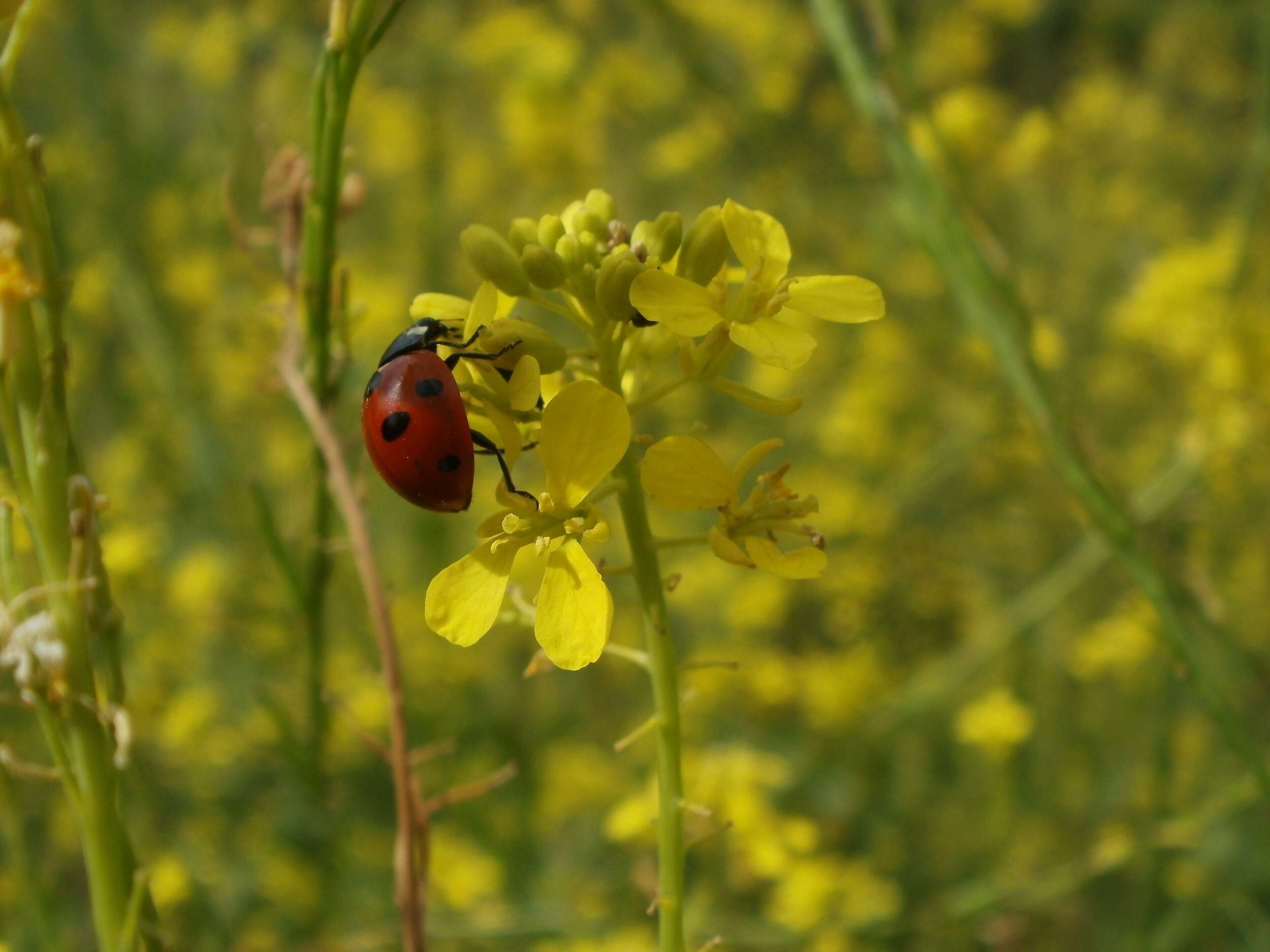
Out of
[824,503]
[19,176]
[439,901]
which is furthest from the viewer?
[824,503]

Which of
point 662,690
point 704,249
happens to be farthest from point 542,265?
point 662,690

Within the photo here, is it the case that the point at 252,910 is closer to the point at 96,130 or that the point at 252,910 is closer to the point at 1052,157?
the point at 96,130

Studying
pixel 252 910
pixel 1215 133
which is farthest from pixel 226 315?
pixel 1215 133

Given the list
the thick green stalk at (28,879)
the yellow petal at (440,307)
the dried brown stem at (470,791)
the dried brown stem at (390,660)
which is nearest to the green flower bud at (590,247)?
the yellow petal at (440,307)

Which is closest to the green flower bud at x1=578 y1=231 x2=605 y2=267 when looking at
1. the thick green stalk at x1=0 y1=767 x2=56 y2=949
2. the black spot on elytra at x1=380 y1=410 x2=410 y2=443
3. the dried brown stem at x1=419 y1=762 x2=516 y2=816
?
the black spot on elytra at x1=380 y1=410 x2=410 y2=443

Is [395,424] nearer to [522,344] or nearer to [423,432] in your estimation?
[423,432]

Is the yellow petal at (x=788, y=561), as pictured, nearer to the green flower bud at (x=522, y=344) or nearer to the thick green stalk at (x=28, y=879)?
the green flower bud at (x=522, y=344)

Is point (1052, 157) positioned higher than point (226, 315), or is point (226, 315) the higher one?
point (1052, 157)
